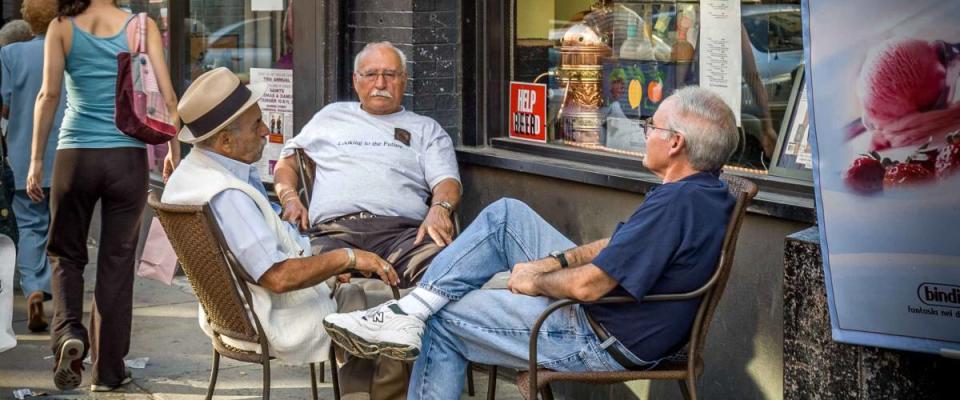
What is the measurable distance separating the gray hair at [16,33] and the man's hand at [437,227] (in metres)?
3.16

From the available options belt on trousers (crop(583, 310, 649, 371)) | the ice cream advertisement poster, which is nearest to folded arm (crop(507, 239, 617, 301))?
belt on trousers (crop(583, 310, 649, 371))

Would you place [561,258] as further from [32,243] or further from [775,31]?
[32,243]

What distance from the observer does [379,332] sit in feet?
12.7

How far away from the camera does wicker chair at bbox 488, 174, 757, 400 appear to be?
3682 mm

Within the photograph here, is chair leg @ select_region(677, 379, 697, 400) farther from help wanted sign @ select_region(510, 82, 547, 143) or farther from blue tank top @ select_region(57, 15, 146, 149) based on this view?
blue tank top @ select_region(57, 15, 146, 149)

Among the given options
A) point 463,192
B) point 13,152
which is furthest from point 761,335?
point 13,152

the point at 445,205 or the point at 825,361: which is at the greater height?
the point at 445,205

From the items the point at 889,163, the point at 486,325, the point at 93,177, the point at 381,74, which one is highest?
the point at 381,74

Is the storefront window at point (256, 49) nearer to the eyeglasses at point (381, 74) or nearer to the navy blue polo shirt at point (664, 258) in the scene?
the eyeglasses at point (381, 74)

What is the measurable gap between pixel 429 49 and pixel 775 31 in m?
1.73

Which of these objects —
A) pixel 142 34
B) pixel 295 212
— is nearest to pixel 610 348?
pixel 295 212

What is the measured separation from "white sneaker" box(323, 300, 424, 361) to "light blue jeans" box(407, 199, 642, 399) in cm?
14

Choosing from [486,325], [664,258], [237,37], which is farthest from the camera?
[237,37]

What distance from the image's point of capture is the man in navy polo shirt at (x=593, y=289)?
3.64 meters
